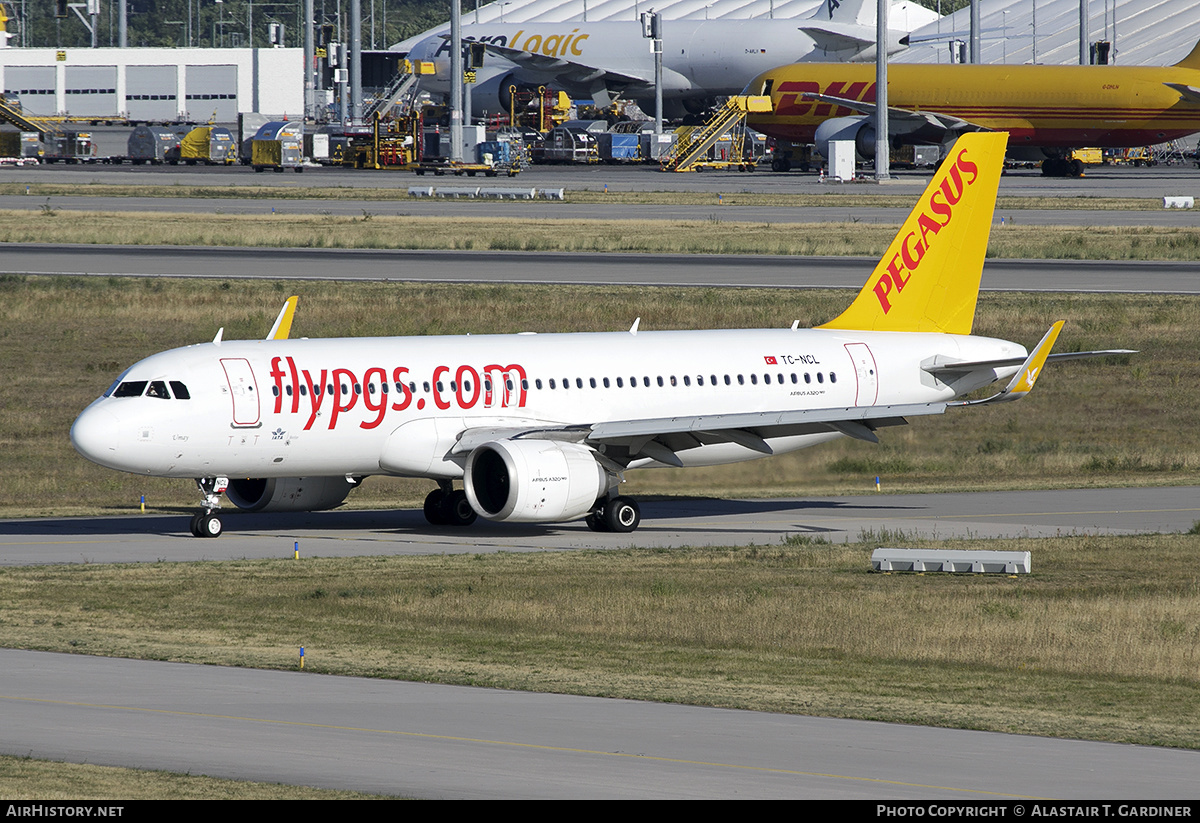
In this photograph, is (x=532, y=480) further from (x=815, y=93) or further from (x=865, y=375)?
(x=815, y=93)

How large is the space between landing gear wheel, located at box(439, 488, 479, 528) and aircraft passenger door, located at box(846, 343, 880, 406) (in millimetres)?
9968

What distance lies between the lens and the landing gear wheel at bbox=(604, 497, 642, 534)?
3784 cm

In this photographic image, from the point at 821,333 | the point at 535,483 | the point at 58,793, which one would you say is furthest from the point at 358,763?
the point at 821,333

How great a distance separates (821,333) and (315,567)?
15.9m

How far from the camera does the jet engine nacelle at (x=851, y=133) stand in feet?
446

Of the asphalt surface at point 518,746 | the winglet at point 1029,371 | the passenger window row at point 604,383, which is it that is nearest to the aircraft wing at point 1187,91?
the passenger window row at point 604,383

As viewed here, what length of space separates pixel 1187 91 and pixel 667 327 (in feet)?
266

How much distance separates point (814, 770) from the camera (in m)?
16.6

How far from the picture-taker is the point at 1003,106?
436 ft

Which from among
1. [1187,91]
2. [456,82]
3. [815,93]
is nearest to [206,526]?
[456,82]

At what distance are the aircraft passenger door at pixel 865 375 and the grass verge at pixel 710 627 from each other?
27.6 ft

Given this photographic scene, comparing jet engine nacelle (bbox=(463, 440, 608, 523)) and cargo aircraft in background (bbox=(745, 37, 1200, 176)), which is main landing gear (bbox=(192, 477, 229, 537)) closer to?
jet engine nacelle (bbox=(463, 440, 608, 523))

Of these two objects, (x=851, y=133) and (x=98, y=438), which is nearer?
(x=98, y=438)

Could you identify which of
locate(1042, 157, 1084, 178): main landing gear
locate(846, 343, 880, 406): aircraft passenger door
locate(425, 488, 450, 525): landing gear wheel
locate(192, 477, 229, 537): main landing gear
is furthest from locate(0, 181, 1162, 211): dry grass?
locate(192, 477, 229, 537): main landing gear
